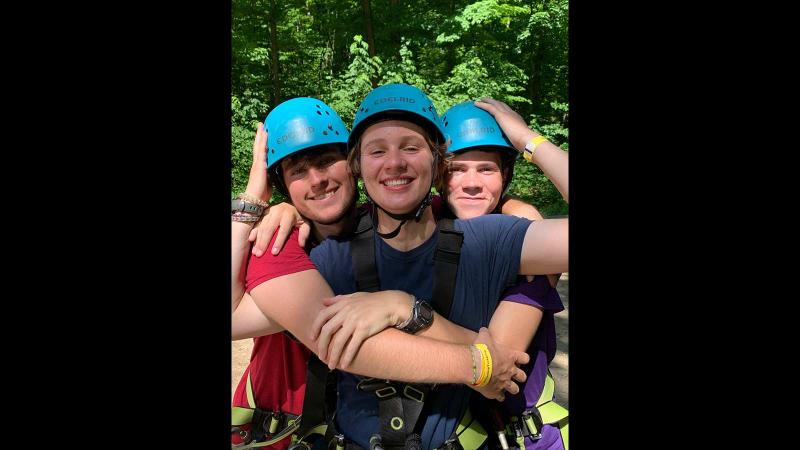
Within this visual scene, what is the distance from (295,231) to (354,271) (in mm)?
333

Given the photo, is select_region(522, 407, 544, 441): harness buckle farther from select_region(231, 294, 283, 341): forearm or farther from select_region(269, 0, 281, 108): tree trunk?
select_region(269, 0, 281, 108): tree trunk

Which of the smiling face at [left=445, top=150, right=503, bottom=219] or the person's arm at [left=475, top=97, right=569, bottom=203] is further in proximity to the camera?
the smiling face at [left=445, top=150, right=503, bottom=219]

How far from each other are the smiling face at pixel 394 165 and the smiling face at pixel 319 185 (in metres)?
0.14

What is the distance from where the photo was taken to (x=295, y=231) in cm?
220

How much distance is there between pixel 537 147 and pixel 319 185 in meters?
1.09

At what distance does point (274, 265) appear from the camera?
6.34ft

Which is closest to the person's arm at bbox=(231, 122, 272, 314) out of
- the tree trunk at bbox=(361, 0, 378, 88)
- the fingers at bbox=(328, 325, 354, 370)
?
the fingers at bbox=(328, 325, 354, 370)

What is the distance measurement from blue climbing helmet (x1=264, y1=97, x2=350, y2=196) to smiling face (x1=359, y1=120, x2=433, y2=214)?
179 millimetres

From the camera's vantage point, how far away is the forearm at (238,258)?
2.00 meters

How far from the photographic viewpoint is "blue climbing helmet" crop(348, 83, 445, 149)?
7.06 feet

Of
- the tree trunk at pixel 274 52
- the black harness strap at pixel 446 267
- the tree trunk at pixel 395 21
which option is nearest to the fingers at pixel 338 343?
the black harness strap at pixel 446 267

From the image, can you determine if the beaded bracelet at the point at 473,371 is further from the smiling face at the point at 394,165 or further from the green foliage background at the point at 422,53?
the green foliage background at the point at 422,53

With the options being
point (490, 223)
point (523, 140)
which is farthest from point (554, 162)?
point (490, 223)
